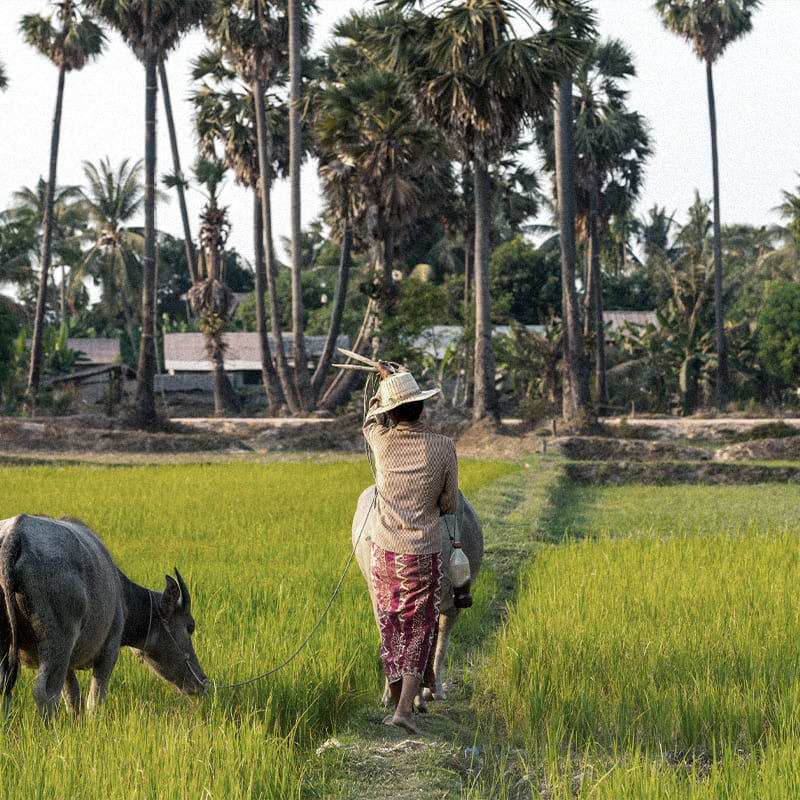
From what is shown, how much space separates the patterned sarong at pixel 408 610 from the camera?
12.5 ft

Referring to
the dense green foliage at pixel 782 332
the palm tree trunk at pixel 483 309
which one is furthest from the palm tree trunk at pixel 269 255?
the dense green foliage at pixel 782 332

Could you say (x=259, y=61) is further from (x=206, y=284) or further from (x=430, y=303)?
(x=430, y=303)

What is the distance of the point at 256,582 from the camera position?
584cm

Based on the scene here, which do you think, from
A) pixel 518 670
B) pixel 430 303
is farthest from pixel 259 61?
pixel 518 670

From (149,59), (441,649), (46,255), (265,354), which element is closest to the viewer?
(441,649)

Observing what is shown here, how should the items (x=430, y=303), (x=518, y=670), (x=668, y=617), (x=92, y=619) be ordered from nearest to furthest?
(x=92, y=619) < (x=518, y=670) < (x=668, y=617) < (x=430, y=303)

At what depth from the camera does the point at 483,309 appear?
62.4 feet

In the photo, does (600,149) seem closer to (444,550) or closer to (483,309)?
(483,309)

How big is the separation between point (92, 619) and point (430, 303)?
765 inches

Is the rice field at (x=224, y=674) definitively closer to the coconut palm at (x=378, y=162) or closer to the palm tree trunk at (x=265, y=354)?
the coconut palm at (x=378, y=162)

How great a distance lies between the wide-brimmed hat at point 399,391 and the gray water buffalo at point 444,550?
0.60 meters

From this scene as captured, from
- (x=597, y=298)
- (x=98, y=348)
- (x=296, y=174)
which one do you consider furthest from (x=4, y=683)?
(x=98, y=348)

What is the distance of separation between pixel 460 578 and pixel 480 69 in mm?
15562

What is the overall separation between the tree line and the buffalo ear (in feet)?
51.3
